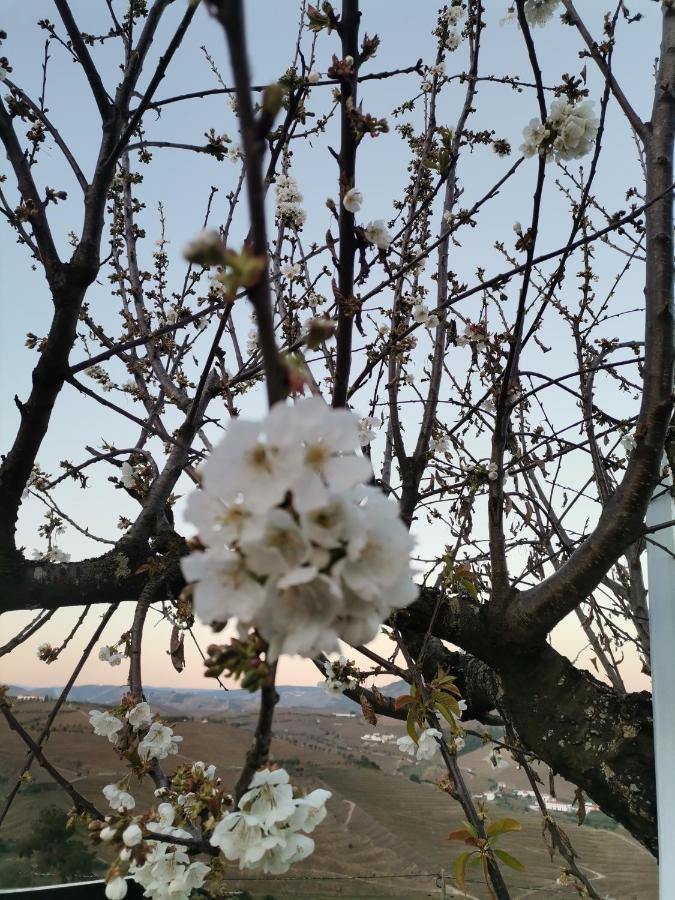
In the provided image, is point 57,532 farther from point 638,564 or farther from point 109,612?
point 638,564

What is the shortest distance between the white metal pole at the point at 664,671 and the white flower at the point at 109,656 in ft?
5.18

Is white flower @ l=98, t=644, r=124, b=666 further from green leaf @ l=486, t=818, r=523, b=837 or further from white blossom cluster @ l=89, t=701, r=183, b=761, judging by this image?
green leaf @ l=486, t=818, r=523, b=837

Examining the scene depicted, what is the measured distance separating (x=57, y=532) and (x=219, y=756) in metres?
1.37

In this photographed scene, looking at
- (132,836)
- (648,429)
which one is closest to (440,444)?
(648,429)

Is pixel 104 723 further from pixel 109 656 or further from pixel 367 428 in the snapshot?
pixel 367 428

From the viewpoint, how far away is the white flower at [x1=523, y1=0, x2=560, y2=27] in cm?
162

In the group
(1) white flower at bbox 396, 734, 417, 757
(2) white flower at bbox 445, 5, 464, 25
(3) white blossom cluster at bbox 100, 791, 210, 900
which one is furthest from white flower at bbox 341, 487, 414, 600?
(2) white flower at bbox 445, 5, 464, 25

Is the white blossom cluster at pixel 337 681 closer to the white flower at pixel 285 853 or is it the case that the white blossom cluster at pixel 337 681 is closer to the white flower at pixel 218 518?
the white flower at pixel 285 853

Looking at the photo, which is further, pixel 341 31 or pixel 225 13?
pixel 341 31

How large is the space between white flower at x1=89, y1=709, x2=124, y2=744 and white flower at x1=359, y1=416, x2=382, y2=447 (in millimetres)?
1115

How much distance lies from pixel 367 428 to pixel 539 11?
1.36m

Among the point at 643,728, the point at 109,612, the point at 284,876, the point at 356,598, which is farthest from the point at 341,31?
the point at 284,876

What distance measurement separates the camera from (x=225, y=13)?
36 cm

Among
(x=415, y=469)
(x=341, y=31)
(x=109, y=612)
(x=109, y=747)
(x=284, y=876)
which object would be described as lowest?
(x=284, y=876)
